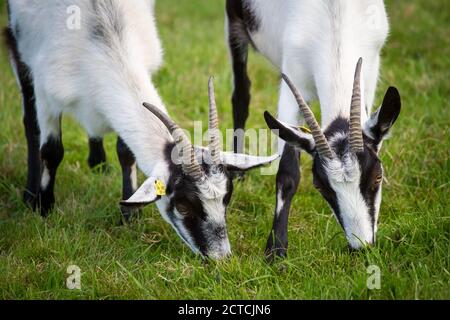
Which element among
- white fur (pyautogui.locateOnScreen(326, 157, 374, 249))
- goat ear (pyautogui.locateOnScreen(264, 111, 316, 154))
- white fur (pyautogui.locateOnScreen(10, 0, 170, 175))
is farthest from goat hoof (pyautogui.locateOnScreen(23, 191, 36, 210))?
white fur (pyautogui.locateOnScreen(326, 157, 374, 249))

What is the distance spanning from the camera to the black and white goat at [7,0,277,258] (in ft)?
15.2

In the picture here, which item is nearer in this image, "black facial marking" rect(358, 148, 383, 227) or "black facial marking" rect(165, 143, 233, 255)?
"black facial marking" rect(358, 148, 383, 227)

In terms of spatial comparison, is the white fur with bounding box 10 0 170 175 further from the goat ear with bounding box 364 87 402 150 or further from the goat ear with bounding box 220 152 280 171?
the goat ear with bounding box 364 87 402 150

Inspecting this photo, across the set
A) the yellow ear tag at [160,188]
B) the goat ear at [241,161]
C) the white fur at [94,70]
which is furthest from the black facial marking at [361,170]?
the white fur at [94,70]

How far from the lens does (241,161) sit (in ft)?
15.5

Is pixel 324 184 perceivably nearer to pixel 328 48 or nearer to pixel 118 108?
pixel 328 48

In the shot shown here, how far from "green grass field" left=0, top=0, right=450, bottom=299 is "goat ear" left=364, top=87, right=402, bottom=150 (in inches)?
28.4

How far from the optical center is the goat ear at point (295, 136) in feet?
15.0

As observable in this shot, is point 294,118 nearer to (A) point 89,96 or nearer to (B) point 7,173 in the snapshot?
(A) point 89,96

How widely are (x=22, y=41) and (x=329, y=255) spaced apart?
289cm

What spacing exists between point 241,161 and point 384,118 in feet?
3.02

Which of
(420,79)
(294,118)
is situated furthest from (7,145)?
(420,79)

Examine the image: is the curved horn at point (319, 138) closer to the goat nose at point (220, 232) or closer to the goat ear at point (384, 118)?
the goat ear at point (384, 118)

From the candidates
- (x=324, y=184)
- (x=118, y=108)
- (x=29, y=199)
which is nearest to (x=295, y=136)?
(x=324, y=184)
